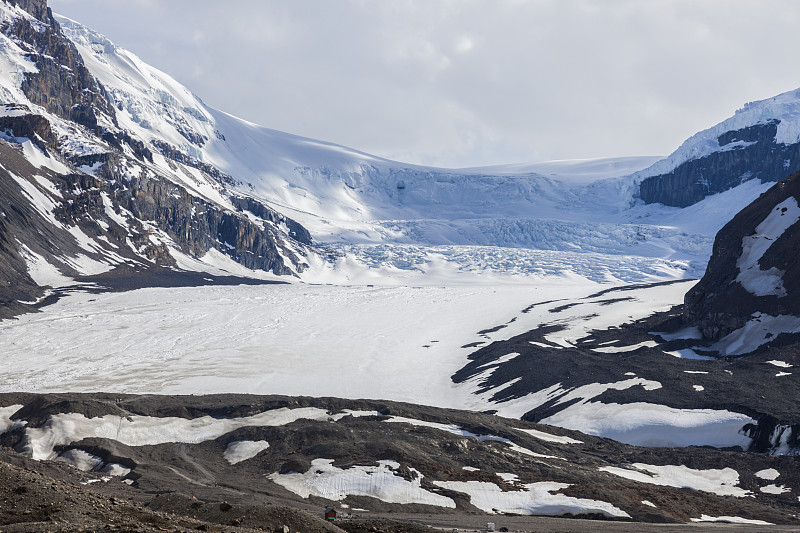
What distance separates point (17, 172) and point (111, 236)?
83.8ft

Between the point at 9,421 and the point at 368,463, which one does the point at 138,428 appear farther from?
the point at 368,463

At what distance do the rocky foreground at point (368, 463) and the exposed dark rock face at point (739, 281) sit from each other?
118 feet

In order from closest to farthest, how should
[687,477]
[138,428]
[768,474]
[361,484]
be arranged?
[361,484]
[768,474]
[687,477]
[138,428]

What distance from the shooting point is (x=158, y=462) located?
4819cm

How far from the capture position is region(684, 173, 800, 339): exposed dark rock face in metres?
87.8

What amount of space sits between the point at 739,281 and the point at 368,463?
216ft

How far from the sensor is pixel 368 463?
4662 cm

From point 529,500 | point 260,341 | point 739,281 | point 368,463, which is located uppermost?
point 739,281

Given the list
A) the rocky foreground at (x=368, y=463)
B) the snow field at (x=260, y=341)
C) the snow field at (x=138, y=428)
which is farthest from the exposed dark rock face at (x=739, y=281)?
the snow field at (x=138, y=428)

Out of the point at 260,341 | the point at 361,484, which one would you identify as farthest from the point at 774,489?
the point at 260,341

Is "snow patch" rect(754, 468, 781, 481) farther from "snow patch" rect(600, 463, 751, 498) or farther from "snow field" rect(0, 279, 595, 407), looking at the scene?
"snow field" rect(0, 279, 595, 407)

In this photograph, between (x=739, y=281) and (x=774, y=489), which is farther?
(x=739, y=281)

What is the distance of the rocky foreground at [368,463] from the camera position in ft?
134

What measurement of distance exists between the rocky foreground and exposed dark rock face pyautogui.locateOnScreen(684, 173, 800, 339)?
118 feet
